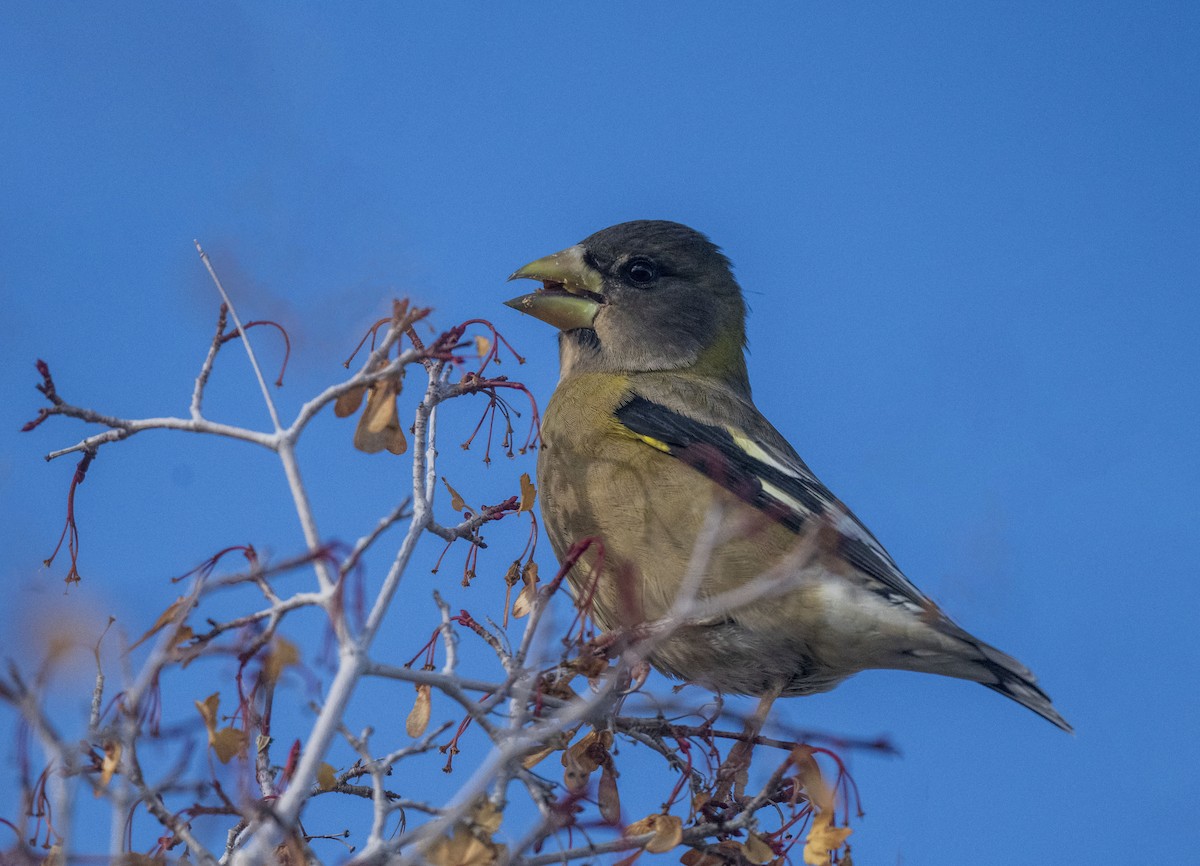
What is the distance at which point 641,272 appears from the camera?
21.6ft

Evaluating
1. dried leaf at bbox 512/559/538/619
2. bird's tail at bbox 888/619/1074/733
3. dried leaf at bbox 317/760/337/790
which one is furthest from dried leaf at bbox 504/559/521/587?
bird's tail at bbox 888/619/1074/733

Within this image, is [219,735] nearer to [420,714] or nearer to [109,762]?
[109,762]

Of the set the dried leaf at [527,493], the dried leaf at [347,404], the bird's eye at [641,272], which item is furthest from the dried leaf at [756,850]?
the bird's eye at [641,272]

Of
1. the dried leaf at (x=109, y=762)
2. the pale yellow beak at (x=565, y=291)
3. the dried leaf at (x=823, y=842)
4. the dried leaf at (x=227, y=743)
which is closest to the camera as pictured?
the dried leaf at (x=109, y=762)

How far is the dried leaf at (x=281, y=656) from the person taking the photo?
9.12 feet

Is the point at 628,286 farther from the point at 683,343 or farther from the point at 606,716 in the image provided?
the point at 606,716

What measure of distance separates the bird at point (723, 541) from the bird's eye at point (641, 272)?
0.44 m

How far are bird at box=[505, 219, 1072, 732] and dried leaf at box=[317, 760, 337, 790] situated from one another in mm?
1142

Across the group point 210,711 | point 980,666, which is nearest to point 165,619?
point 210,711

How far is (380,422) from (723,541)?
2.05 m

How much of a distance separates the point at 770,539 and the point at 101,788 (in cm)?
301

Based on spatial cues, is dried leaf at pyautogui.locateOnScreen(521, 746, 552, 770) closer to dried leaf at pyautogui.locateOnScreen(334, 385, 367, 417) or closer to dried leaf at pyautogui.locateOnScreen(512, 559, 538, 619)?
dried leaf at pyautogui.locateOnScreen(512, 559, 538, 619)

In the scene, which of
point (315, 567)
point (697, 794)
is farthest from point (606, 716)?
point (315, 567)

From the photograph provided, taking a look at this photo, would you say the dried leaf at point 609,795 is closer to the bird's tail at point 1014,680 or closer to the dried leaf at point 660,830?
the dried leaf at point 660,830
